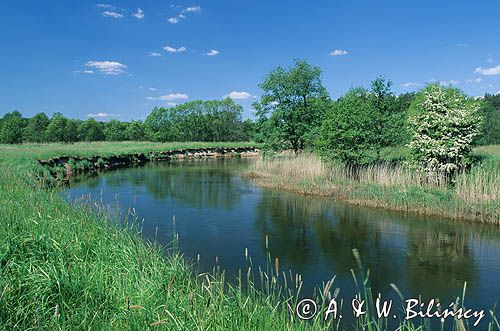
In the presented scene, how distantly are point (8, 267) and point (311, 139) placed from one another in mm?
22894

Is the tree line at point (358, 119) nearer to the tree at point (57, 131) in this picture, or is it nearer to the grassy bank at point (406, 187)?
the grassy bank at point (406, 187)

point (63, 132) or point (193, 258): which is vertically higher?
point (63, 132)

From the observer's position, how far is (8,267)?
5.08 meters

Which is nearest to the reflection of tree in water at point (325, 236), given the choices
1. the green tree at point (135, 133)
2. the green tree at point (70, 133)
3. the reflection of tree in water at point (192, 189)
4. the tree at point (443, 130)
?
the reflection of tree in water at point (192, 189)

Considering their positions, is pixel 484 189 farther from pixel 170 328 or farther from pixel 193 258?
pixel 170 328

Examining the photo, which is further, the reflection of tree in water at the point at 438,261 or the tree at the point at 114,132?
the tree at the point at 114,132

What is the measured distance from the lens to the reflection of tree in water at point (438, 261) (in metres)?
7.57

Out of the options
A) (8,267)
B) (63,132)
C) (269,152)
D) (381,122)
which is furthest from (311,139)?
(63,132)

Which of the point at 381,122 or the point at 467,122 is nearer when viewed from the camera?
the point at 467,122

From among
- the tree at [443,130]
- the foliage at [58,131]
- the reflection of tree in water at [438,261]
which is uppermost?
the foliage at [58,131]

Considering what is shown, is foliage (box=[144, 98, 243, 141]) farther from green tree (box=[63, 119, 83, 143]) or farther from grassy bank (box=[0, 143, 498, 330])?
grassy bank (box=[0, 143, 498, 330])

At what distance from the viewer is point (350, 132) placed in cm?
1800

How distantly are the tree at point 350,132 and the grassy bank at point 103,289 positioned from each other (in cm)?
1213

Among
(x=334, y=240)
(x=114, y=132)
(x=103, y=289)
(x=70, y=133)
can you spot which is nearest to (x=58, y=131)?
(x=70, y=133)
